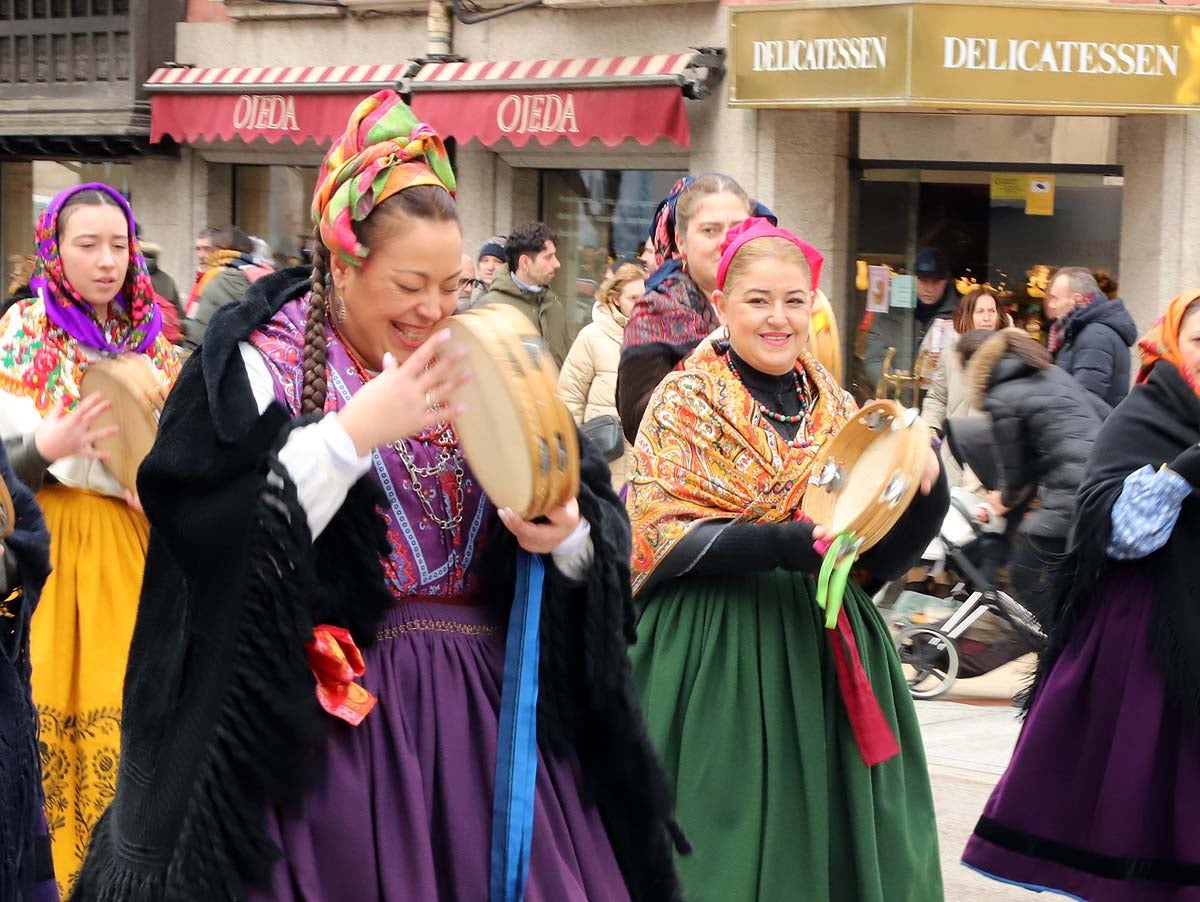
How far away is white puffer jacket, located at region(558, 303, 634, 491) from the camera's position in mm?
9031

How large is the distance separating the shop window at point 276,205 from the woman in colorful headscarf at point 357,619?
13578 mm

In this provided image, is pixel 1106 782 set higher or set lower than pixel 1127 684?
lower

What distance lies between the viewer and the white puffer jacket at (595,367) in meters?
9.03

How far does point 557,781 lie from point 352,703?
367 millimetres

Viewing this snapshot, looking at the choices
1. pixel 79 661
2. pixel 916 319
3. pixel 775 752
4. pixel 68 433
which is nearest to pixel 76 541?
pixel 79 661

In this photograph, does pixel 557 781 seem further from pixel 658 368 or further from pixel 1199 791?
pixel 1199 791

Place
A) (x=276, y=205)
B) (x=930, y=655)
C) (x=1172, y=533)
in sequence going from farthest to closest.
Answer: (x=276, y=205) < (x=930, y=655) < (x=1172, y=533)

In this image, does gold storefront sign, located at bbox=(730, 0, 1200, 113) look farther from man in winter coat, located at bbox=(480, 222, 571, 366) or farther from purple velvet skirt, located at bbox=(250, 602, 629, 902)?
purple velvet skirt, located at bbox=(250, 602, 629, 902)

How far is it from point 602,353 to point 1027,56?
3804 mm

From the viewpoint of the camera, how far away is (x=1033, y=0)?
1117cm

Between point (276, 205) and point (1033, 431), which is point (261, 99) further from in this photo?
point (1033, 431)

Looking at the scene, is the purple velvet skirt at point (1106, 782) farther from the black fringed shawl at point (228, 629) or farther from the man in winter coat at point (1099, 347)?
the man in winter coat at point (1099, 347)

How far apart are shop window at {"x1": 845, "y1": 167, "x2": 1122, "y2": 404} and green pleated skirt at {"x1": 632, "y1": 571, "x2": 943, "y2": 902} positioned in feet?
24.6

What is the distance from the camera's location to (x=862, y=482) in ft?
12.3
